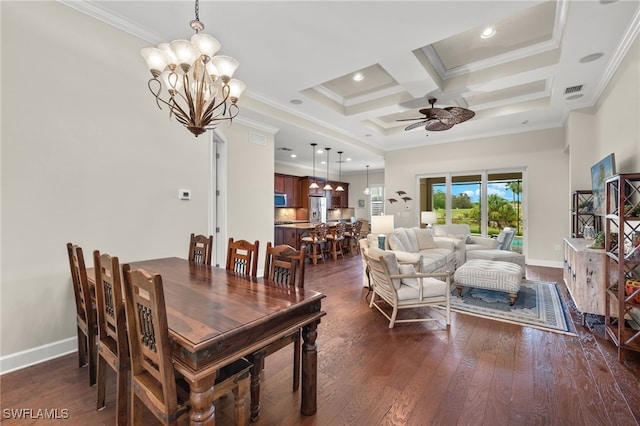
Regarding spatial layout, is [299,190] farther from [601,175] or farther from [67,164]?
[601,175]

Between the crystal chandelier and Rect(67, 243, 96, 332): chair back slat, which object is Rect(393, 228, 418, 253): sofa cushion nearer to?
the crystal chandelier

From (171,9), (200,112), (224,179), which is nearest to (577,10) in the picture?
(200,112)

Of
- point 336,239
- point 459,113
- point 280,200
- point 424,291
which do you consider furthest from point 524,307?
point 280,200

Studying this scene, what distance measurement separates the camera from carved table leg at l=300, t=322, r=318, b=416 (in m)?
1.71

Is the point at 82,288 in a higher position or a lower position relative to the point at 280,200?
lower

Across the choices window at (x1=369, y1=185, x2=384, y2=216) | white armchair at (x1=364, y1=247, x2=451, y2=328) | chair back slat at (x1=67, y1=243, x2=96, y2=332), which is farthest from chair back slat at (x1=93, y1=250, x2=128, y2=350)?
window at (x1=369, y1=185, x2=384, y2=216)

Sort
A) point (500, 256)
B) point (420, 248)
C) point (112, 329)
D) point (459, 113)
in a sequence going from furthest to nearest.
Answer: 1. point (420, 248)
2. point (500, 256)
3. point (459, 113)
4. point (112, 329)

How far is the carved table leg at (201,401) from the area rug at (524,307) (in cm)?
325

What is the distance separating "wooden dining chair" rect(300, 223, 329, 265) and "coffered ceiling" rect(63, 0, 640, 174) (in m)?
2.38

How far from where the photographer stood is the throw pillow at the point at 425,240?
5473 millimetres

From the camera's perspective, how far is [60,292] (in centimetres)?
247

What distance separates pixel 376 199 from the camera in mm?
12031

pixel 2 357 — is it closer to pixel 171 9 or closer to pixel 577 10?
pixel 171 9

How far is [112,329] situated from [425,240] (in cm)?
511
